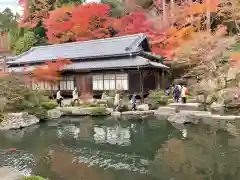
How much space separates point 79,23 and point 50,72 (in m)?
11.3

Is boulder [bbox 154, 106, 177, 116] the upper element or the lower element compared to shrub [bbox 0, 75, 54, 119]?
lower

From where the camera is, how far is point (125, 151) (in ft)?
37.8

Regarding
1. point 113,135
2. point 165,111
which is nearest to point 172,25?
point 165,111

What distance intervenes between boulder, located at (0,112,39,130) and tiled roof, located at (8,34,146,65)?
1162cm

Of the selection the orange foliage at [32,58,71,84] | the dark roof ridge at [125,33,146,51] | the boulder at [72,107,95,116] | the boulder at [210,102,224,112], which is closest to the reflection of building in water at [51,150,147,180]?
the boulder at [72,107,95,116]

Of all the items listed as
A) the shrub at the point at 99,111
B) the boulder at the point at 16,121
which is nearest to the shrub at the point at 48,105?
the boulder at the point at 16,121

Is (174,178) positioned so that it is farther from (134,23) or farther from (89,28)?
(89,28)

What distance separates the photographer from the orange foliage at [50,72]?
24.8 meters

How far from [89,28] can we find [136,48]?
1241 cm

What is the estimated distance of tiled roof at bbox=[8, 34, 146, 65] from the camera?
2704cm

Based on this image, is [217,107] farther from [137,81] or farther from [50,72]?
[50,72]

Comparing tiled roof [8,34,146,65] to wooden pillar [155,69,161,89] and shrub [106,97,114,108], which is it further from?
shrub [106,97,114,108]

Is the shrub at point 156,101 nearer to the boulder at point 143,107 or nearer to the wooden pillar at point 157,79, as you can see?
the boulder at point 143,107

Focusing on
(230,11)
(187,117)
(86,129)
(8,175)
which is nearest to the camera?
(8,175)
